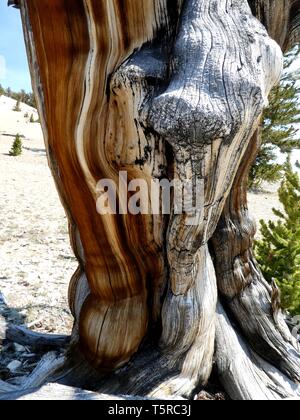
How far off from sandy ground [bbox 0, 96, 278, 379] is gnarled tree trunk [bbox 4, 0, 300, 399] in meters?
0.75

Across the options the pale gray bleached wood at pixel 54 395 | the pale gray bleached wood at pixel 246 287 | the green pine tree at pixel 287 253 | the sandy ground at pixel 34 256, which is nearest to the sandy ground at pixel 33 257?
the sandy ground at pixel 34 256

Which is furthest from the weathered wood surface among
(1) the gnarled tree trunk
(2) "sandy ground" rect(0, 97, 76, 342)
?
(1) the gnarled tree trunk

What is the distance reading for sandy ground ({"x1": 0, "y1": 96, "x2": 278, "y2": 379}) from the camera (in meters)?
2.31

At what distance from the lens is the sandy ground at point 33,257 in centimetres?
231

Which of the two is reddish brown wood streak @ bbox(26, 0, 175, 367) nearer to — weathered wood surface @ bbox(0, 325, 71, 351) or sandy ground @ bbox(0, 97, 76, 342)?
weathered wood surface @ bbox(0, 325, 71, 351)

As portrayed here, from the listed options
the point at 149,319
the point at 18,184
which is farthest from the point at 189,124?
the point at 18,184

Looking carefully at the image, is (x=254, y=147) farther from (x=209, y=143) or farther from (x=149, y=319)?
(x=149, y=319)

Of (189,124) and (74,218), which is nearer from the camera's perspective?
(189,124)

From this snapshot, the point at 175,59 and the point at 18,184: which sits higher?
the point at 175,59

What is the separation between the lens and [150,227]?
4.12 feet

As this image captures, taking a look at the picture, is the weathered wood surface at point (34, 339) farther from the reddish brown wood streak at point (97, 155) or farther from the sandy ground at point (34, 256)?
the reddish brown wood streak at point (97, 155)

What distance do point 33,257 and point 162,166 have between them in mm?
2545
